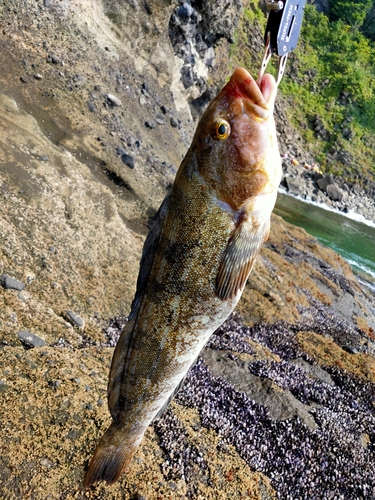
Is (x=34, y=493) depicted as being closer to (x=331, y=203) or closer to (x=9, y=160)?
(x=9, y=160)

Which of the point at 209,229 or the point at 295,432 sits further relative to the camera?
the point at 295,432

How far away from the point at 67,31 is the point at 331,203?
3019cm

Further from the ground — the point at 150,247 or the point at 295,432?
the point at 150,247

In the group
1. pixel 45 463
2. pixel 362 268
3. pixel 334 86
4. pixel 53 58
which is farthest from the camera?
pixel 334 86

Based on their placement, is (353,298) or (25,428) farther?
(353,298)

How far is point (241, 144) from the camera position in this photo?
2.65 metres

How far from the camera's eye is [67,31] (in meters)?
14.6

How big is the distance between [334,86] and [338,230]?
29.9 meters

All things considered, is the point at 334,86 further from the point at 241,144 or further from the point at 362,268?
the point at 241,144

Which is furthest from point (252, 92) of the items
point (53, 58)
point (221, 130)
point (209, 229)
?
point (53, 58)

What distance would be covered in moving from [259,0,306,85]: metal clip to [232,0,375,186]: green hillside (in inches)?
1625

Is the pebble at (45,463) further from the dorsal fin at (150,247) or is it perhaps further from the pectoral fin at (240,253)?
the pectoral fin at (240,253)

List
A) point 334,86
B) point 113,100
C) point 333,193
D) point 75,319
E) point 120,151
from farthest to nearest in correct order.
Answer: point 334,86, point 333,193, point 113,100, point 120,151, point 75,319

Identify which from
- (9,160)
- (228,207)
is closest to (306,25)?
(9,160)
